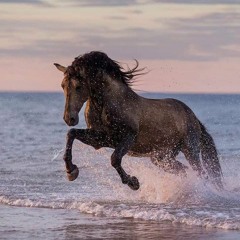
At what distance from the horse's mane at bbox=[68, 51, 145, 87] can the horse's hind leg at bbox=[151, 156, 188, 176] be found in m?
1.28

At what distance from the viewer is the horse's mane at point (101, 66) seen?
12711mm

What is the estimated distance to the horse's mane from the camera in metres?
12.7

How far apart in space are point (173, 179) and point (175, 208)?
4.85 feet

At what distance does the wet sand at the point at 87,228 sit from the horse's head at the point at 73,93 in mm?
1178

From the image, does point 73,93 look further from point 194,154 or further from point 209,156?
point 209,156

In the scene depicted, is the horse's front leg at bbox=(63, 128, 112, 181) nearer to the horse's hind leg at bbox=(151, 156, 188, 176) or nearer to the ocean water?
the ocean water

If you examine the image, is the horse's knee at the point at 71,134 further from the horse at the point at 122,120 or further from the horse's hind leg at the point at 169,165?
the horse's hind leg at the point at 169,165

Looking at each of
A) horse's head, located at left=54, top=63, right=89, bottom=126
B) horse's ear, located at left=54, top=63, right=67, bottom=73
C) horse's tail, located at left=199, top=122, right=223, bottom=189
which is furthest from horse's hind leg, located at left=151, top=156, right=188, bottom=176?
horse's ear, located at left=54, top=63, right=67, bottom=73

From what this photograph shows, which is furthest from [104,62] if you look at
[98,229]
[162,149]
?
[98,229]

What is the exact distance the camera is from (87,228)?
448 inches

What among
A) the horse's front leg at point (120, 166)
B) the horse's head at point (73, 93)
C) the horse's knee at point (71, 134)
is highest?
the horse's head at point (73, 93)

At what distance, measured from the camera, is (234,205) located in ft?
43.2

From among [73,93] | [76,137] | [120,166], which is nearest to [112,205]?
[120,166]

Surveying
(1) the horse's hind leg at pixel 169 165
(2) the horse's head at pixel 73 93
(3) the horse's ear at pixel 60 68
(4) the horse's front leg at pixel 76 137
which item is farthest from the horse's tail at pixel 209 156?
(3) the horse's ear at pixel 60 68
